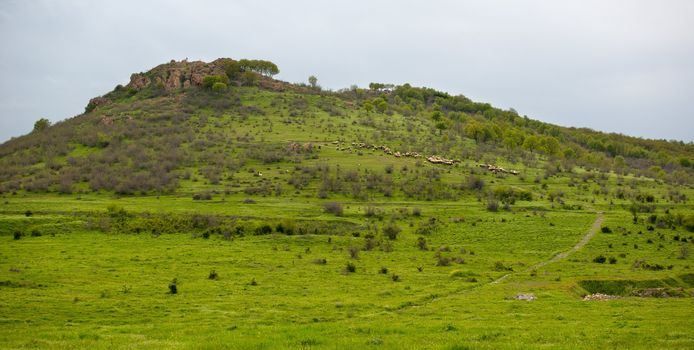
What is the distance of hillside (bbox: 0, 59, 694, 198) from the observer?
9619 cm

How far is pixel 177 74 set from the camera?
163 metres

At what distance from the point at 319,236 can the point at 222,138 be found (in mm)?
68566

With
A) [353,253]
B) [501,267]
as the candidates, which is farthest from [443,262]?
[353,253]

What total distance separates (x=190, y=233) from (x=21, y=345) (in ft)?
135

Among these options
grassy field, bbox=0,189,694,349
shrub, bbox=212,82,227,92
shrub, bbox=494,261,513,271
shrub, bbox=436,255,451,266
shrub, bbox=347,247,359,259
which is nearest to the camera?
grassy field, bbox=0,189,694,349

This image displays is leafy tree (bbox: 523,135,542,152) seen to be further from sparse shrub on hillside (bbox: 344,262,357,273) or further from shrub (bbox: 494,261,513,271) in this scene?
sparse shrub on hillside (bbox: 344,262,357,273)

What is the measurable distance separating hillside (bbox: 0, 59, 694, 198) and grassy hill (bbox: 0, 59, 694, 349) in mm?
708

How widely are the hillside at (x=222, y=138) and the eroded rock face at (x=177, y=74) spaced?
0.37 m

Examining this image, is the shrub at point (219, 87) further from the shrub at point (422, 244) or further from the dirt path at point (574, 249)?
the dirt path at point (574, 249)

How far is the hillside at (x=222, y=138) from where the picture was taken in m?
96.2

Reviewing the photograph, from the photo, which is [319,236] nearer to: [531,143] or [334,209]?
[334,209]

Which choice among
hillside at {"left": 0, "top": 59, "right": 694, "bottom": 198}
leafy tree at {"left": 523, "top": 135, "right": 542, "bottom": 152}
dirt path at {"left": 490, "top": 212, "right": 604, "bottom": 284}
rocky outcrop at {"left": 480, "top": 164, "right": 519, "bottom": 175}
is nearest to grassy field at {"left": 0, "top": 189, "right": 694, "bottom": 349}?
dirt path at {"left": 490, "top": 212, "right": 604, "bottom": 284}

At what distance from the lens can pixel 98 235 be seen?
190 ft

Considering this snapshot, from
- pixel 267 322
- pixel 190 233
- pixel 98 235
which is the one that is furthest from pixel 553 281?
pixel 98 235
